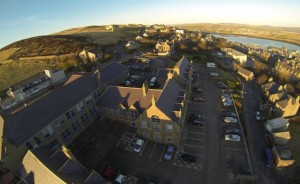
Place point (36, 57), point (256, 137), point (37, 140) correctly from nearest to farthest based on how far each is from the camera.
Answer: point (37, 140) < point (256, 137) < point (36, 57)

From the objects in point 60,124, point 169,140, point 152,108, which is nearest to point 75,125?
point 60,124

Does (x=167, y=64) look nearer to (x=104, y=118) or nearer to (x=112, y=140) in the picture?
(x=104, y=118)

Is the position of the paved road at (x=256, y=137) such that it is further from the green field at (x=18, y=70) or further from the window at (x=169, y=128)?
the green field at (x=18, y=70)

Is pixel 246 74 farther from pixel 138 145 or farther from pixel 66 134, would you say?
pixel 66 134

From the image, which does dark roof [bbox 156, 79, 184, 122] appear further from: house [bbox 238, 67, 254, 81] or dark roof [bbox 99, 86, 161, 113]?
house [bbox 238, 67, 254, 81]

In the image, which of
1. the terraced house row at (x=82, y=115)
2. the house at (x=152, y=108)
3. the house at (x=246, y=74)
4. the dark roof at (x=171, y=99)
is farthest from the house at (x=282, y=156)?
the house at (x=246, y=74)

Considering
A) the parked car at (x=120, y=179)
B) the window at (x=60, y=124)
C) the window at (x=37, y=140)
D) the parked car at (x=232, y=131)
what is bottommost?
the parked car at (x=120, y=179)

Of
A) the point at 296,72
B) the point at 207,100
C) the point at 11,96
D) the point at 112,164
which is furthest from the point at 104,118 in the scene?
the point at 296,72
